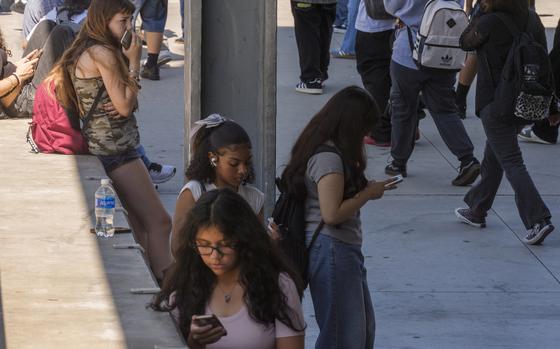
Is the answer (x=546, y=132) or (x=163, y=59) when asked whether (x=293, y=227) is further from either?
(x=163, y=59)

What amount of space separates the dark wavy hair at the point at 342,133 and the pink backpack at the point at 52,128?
5.99 ft

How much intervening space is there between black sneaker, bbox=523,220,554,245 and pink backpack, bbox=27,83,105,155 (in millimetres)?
3023

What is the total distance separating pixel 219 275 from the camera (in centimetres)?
429

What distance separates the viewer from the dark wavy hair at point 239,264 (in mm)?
4223

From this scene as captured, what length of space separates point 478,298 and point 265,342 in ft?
10.7

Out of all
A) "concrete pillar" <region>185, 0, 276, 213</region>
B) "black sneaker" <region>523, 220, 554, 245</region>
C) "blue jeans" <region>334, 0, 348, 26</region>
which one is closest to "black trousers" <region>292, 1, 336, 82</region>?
"blue jeans" <region>334, 0, 348, 26</region>

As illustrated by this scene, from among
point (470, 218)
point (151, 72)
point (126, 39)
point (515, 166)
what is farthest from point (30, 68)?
point (151, 72)

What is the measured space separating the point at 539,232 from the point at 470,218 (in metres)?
0.68

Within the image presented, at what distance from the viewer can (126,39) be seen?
6.82 meters

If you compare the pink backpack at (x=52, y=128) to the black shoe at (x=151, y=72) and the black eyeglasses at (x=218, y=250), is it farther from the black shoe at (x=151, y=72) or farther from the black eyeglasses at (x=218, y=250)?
the black shoe at (x=151, y=72)

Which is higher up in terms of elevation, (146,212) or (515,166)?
(146,212)

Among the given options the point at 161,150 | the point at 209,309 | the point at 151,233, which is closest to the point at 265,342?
the point at 209,309

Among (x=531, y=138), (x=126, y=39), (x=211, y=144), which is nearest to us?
(x=211, y=144)

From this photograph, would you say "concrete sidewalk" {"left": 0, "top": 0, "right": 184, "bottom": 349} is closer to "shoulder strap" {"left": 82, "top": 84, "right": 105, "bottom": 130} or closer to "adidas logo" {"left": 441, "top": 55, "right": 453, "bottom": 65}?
"shoulder strap" {"left": 82, "top": 84, "right": 105, "bottom": 130}
